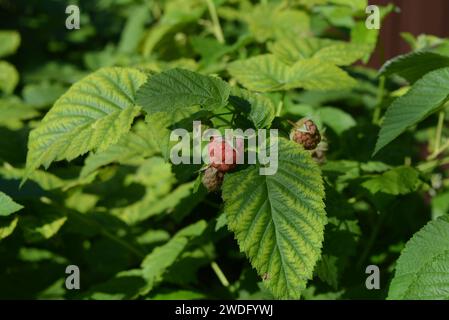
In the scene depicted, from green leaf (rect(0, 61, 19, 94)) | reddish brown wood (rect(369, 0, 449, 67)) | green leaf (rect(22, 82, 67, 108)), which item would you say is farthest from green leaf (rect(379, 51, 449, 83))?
reddish brown wood (rect(369, 0, 449, 67))

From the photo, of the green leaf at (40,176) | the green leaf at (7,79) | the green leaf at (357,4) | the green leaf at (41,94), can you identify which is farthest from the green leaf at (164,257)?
the green leaf at (7,79)

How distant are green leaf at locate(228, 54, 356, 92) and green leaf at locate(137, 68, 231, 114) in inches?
10.3

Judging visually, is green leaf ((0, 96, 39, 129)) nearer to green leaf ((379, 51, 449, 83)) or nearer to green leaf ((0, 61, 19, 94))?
green leaf ((0, 61, 19, 94))

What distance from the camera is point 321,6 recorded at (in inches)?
82.7

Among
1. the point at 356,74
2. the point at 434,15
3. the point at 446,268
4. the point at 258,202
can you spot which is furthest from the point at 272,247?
the point at 434,15

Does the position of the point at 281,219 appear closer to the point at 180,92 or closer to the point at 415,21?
the point at 180,92

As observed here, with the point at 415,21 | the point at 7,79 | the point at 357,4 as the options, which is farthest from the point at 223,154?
the point at 415,21

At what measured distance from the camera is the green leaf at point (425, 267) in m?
0.96

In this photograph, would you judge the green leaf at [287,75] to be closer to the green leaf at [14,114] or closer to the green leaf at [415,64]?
the green leaf at [415,64]

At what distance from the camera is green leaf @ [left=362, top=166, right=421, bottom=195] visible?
1312mm

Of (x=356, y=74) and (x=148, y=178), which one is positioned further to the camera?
(x=356, y=74)
